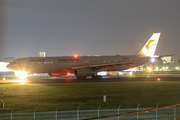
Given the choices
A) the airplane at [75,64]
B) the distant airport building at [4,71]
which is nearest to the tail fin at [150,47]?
the airplane at [75,64]

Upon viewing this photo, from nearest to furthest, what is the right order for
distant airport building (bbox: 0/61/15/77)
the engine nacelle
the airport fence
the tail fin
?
the airport fence
the engine nacelle
the tail fin
distant airport building (bbox: 0/61/15/77)

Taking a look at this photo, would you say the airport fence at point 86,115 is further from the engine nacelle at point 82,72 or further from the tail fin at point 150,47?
the tail fin at point 150,47

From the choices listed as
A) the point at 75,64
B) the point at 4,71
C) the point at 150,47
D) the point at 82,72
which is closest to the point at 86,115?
the point at 82,72

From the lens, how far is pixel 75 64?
179 feet

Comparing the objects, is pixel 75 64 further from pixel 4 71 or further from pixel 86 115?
pixel 4 71

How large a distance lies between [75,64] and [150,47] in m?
18.9

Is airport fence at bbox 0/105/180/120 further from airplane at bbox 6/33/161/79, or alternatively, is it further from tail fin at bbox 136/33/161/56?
tail fin at bbox 136/33/161/56

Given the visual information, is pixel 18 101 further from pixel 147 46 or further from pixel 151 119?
pixel 147 46

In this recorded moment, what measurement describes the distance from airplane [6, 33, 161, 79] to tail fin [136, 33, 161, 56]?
2776 mm

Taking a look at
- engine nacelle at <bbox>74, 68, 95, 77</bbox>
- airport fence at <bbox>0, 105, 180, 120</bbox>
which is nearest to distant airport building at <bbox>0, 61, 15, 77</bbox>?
engine nacelle at <bbox>74, 68, 95, 77</bbox>

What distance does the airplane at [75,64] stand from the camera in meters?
52.1

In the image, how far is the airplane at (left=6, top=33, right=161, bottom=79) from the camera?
52.1m

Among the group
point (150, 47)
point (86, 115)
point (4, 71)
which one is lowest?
point (86, 115)

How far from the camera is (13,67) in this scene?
172ft
